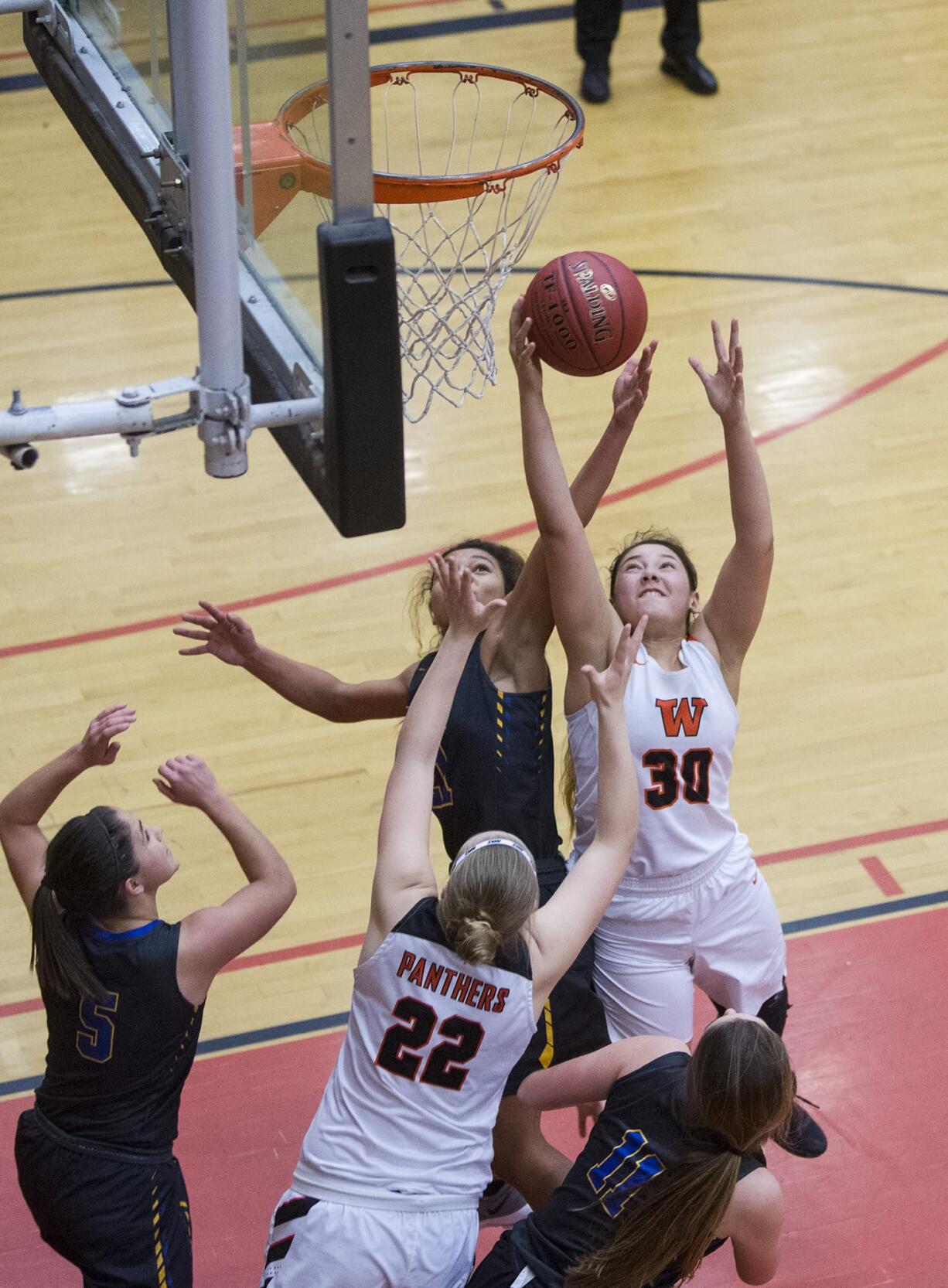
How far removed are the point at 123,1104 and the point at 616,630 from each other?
1.42m

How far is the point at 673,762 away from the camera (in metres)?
3.76


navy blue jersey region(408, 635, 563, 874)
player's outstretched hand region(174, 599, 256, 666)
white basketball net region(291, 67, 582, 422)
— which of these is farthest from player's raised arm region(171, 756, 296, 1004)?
white basketball net region(291, 67, 582, 422)

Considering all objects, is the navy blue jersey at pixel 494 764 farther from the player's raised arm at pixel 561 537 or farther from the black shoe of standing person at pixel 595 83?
the black shoe of standing person at pixel 595 83

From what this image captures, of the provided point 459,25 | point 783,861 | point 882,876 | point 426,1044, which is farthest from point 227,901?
point 459,25

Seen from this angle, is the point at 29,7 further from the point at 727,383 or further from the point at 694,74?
the point at 694,74

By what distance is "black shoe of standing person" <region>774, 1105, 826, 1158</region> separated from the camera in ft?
13.8

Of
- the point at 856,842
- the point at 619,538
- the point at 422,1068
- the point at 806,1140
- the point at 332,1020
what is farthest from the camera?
the point at 619,538

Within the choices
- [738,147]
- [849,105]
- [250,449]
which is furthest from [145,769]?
[849,105]

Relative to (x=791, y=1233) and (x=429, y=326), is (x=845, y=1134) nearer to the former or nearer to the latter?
(x=791, y=1233)

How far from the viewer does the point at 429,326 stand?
21.2 ft

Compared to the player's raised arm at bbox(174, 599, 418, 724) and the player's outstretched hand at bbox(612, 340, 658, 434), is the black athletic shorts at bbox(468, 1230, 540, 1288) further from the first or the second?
the player's outstretched hand at bbox(612, 340, 658, 434)

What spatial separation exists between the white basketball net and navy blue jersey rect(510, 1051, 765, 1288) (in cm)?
158

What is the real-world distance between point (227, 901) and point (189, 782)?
0.25 metres

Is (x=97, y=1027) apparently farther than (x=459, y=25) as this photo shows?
No
